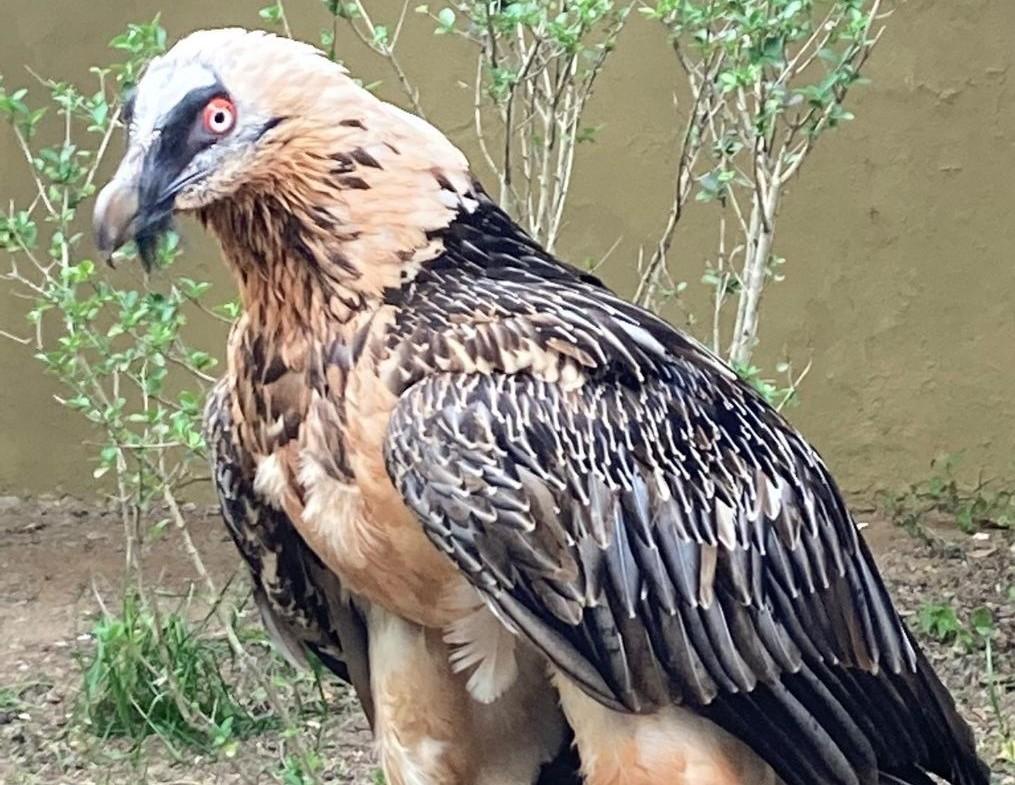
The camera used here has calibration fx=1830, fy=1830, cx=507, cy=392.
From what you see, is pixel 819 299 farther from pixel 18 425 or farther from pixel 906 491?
pixel 18 425

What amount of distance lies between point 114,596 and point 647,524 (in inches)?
137

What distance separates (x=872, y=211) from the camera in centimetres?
631

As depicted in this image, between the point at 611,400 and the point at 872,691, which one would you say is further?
the point at 872,691

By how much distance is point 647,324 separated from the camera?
302 cm

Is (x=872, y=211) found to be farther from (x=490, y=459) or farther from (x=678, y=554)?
(x=490, y=459)

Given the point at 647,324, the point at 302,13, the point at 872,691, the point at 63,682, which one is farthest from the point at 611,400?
the point at 302,13

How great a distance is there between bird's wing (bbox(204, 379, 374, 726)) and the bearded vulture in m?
0.01

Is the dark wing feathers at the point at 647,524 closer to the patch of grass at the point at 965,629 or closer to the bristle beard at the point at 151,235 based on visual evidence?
the bristle beard at the point at 151,235

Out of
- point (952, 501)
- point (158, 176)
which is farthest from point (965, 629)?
point (158, 176)

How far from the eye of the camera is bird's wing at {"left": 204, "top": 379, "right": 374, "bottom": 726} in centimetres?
301

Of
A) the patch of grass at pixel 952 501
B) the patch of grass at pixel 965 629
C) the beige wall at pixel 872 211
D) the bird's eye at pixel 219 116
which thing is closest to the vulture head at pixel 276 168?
the bird's eye at pixel 219 116

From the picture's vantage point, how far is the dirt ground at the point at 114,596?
4562 mm

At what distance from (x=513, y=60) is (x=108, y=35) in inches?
86.9

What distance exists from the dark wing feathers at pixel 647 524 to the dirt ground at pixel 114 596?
62.5 inches
